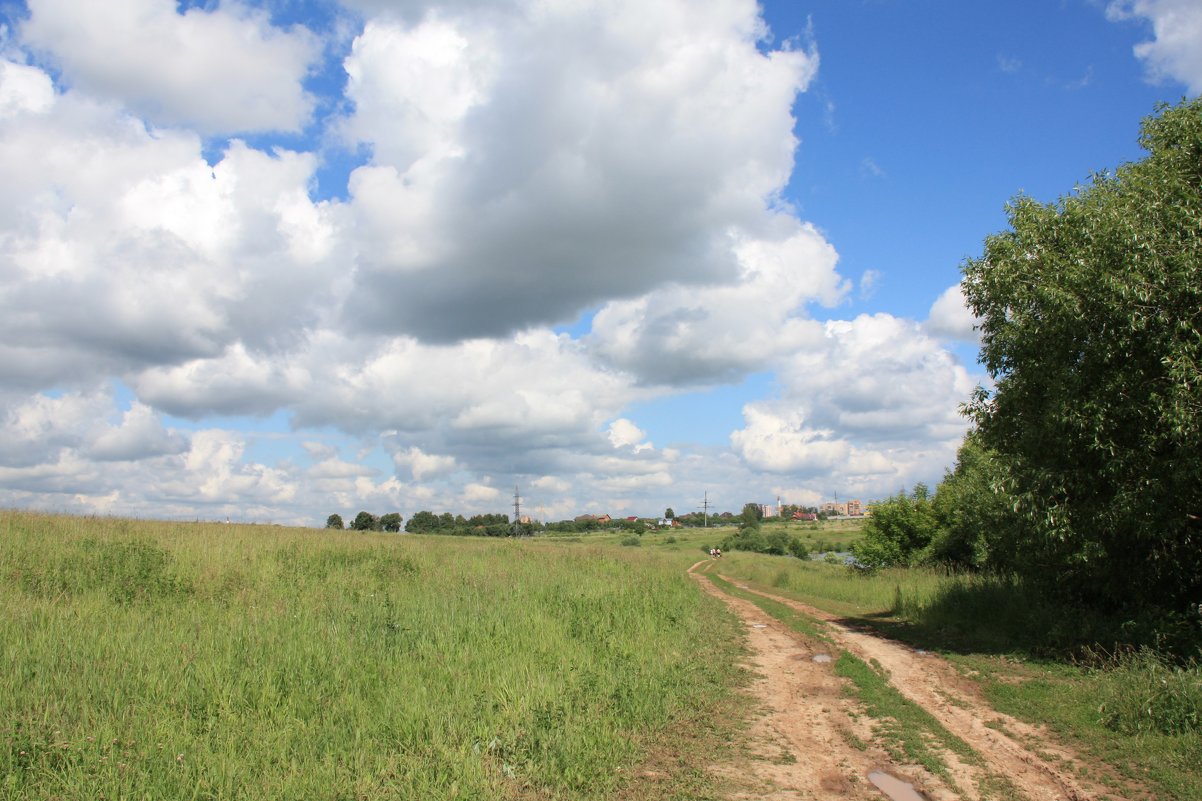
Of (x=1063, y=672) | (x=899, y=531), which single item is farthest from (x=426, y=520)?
(x=1063, y=672)

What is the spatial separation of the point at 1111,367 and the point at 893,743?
8493 millimetres

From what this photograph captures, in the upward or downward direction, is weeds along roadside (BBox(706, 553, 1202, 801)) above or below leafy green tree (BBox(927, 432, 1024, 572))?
below

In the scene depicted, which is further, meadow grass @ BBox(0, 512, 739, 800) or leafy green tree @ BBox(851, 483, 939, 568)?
leafy green tree @ BBox(851, 483, 939, 568)

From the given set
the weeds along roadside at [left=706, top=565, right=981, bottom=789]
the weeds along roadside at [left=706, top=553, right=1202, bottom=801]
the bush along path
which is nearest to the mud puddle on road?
the bush along path

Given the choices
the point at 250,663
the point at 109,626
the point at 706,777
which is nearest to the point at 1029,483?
the point at 706,777

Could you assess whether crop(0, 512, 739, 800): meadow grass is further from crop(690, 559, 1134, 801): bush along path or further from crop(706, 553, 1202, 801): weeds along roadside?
crop(706, 553, 1202, 801): weeds along roadside

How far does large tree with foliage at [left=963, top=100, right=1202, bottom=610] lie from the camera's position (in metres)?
11.3

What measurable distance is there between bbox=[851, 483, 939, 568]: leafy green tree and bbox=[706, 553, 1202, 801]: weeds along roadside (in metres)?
10.8

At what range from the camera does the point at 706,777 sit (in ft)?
22.6

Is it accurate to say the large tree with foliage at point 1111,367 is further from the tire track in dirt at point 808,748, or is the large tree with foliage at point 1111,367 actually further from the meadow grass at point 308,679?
the meadow grass at point 308,679

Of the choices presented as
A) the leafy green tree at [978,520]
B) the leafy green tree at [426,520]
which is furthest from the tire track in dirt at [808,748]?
the leafy green tree at [426,520]

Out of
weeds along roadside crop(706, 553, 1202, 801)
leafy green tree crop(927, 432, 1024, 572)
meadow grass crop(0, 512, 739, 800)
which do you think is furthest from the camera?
leafy green tree crop(927, 432, 1024, 572)

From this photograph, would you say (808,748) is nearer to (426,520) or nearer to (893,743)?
(893,743)

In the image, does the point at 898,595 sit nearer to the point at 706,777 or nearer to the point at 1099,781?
the point at 1099,781
